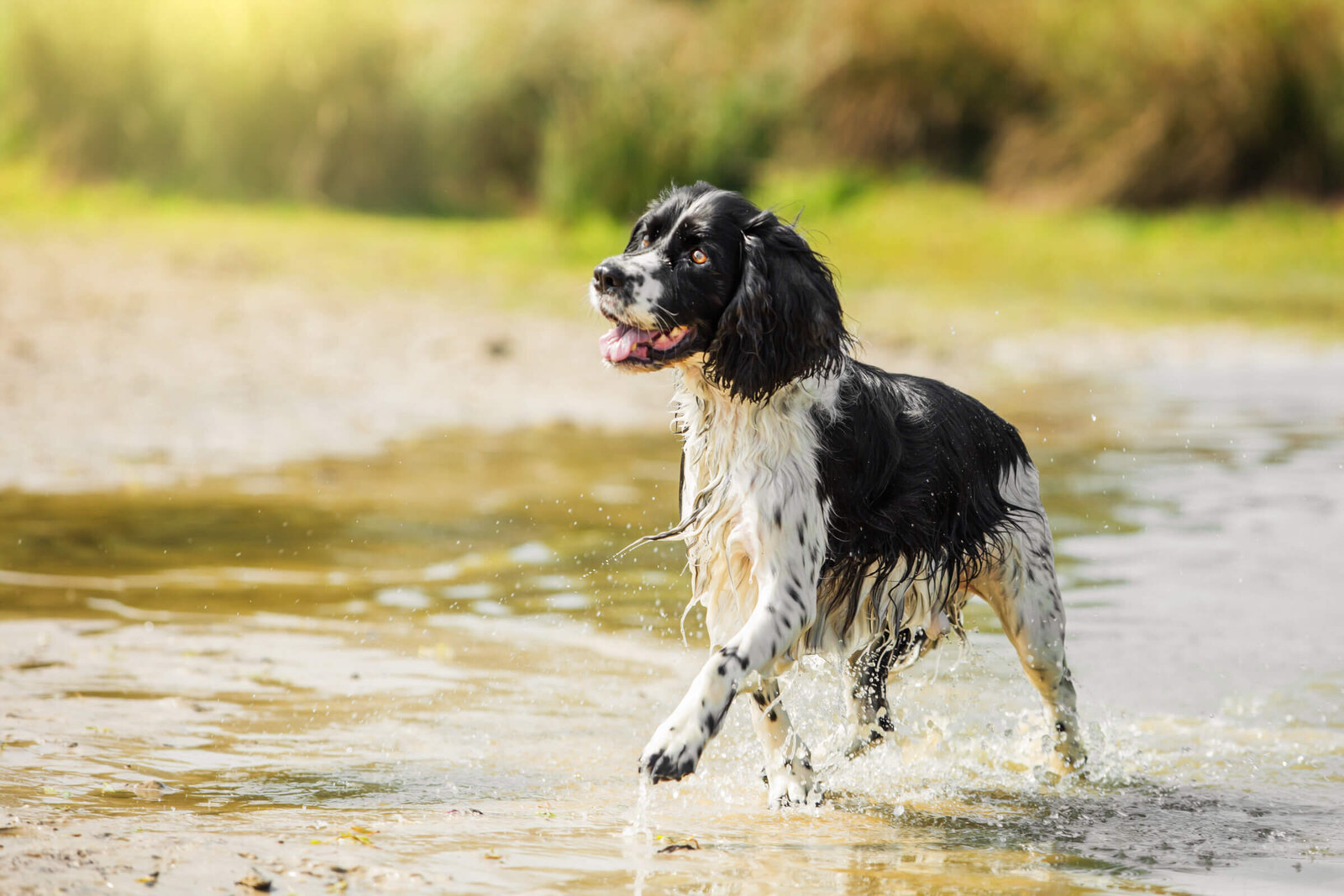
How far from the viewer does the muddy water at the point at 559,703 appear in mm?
3852

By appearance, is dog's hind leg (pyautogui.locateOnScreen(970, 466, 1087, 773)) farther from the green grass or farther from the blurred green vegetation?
the blurred green vegetation

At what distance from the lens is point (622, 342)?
441cm

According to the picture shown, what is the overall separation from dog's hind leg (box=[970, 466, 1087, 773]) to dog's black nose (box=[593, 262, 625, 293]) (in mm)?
1436

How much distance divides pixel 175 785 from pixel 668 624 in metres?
2.33

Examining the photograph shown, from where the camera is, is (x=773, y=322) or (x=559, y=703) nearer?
(x=773, y=322)

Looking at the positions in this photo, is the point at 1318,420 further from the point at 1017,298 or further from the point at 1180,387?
the point at 1017,298

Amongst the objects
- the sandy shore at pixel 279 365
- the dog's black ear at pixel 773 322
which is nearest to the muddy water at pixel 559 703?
the sandy shore at pixel 279 365

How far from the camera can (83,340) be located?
11.1 m

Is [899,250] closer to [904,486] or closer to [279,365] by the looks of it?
[279,365]

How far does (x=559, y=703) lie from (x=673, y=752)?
1340 millimetres

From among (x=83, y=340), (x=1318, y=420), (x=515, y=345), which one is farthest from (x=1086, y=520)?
(x=83, y=340)

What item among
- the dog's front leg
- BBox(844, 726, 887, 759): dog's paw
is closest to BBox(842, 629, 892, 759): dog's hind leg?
BBox(844, 726, 887, 759): dog's paw

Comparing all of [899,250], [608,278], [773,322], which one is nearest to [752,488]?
[773,322]

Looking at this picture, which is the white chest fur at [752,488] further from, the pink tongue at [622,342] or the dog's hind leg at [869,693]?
the dog's hind leg at [869,693]
